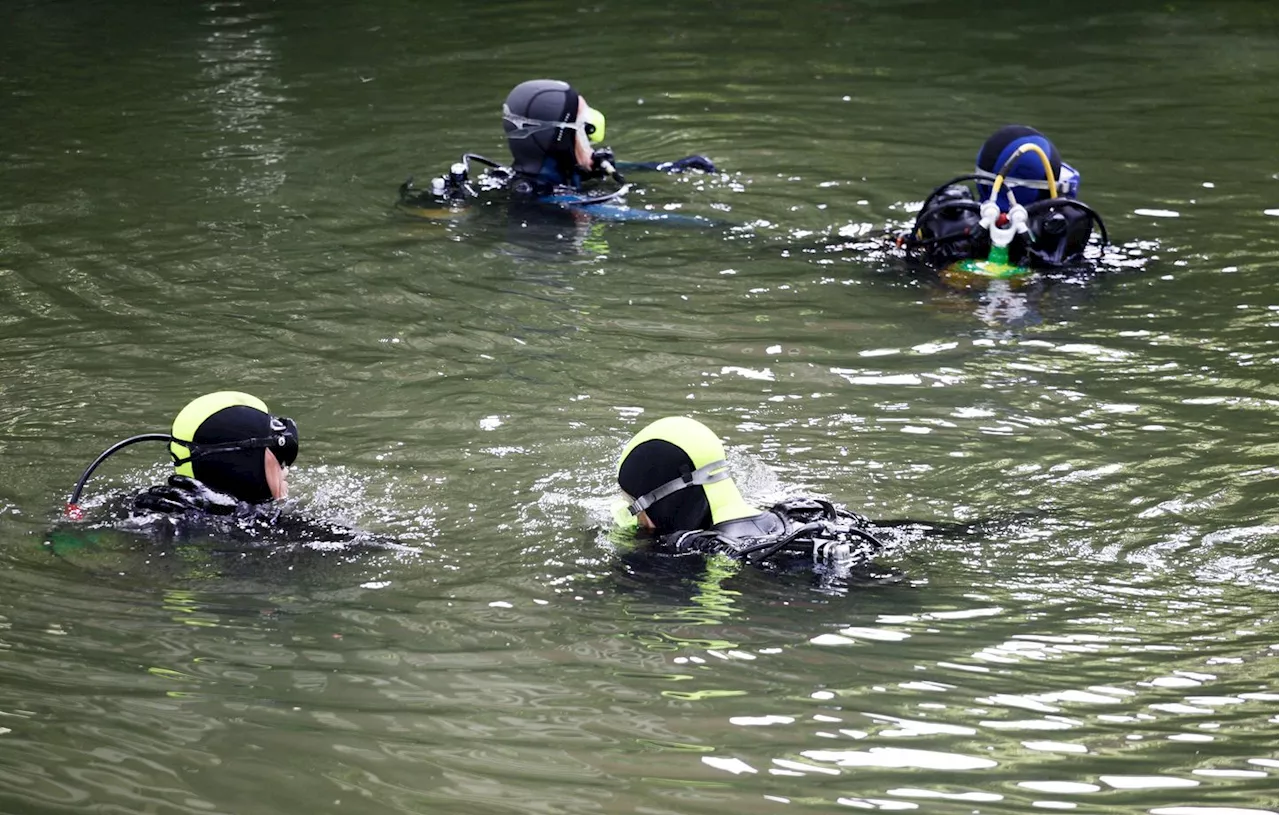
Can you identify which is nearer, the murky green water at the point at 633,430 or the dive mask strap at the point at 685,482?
the murky green water at the point at 633,430

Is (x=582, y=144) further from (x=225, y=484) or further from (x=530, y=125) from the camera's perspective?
(x=225, y=484)

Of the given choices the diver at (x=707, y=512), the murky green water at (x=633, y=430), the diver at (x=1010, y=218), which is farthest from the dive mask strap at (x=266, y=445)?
Answer: the diver at (x=1010, y=218)

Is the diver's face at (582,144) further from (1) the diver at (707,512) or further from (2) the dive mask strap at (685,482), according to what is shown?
(2) the dive mask strap at (685,482)

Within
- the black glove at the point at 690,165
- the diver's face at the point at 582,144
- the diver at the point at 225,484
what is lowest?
the diver at the point at 225,484

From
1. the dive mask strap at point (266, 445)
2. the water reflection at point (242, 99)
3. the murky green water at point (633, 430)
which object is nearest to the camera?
the murky green water at point (633, 430)

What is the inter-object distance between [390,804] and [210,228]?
686 centimetres

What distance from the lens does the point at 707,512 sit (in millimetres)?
5508

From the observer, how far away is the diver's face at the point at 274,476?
5.82 m

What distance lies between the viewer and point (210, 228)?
33.2 ft

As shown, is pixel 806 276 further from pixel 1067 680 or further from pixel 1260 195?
pixel 1067 680

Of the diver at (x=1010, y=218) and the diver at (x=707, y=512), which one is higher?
the diver at (x=1010, y=218)

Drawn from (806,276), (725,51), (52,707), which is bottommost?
(52,707)

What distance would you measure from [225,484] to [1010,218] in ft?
16.1

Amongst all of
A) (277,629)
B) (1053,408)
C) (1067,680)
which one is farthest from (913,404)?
(277,629)
